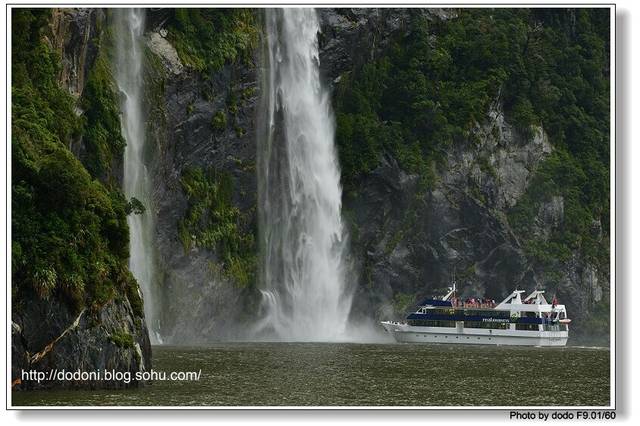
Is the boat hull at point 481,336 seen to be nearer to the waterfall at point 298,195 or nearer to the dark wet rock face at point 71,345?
the waterfall at point 298,195

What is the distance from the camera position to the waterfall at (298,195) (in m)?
67.9

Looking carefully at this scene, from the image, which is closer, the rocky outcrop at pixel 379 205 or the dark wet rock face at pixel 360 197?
the dark wet rock face at pixel 360 197

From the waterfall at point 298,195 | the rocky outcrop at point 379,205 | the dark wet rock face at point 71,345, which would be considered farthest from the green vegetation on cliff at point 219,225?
the dark wet rock face at point 71,345

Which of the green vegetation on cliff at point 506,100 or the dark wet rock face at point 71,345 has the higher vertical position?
the green vegetation on cliff at point 506,100

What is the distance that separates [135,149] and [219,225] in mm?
10013

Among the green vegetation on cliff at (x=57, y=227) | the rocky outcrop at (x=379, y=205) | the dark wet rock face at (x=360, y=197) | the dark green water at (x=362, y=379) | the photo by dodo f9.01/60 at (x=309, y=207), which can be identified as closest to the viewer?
the dark green water at (x=362, y=379)

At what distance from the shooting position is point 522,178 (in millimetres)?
79812

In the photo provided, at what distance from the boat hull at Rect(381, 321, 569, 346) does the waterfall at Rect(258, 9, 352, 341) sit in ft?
16.6

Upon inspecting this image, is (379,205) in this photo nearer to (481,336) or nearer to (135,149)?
(481,336)

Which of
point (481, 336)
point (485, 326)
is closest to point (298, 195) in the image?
point (485, 326)

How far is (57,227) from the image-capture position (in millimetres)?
32438

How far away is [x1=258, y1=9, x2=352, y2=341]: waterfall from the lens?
223 ft
